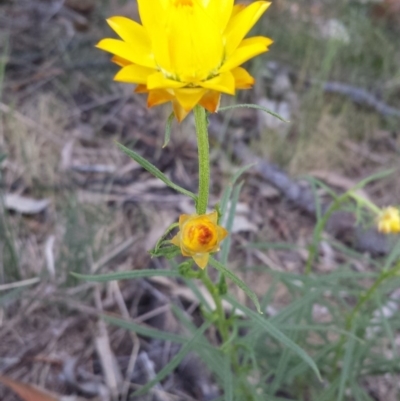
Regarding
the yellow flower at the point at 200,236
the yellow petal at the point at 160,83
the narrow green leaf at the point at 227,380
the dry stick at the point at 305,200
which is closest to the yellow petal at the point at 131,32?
the yellow petal at the point at 160,83

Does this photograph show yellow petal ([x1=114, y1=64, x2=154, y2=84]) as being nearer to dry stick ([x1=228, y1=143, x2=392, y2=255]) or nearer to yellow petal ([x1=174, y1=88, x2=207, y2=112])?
yellow petal ([x1=174, y1=88, x2=207, y2=112])

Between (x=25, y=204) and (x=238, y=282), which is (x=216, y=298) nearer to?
(x=238, y=282)

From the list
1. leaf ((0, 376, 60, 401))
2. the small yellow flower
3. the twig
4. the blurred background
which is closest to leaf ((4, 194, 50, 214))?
the blurred background

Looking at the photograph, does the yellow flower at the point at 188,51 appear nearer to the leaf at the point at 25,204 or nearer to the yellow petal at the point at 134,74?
the yellow petal at the point at 134,74

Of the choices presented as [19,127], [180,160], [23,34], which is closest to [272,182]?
[180,160]

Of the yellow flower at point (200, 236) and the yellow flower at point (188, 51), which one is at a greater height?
the yellow flower at point (188, 51)

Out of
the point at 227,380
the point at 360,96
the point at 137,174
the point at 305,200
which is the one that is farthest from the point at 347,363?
the point at 360,96
